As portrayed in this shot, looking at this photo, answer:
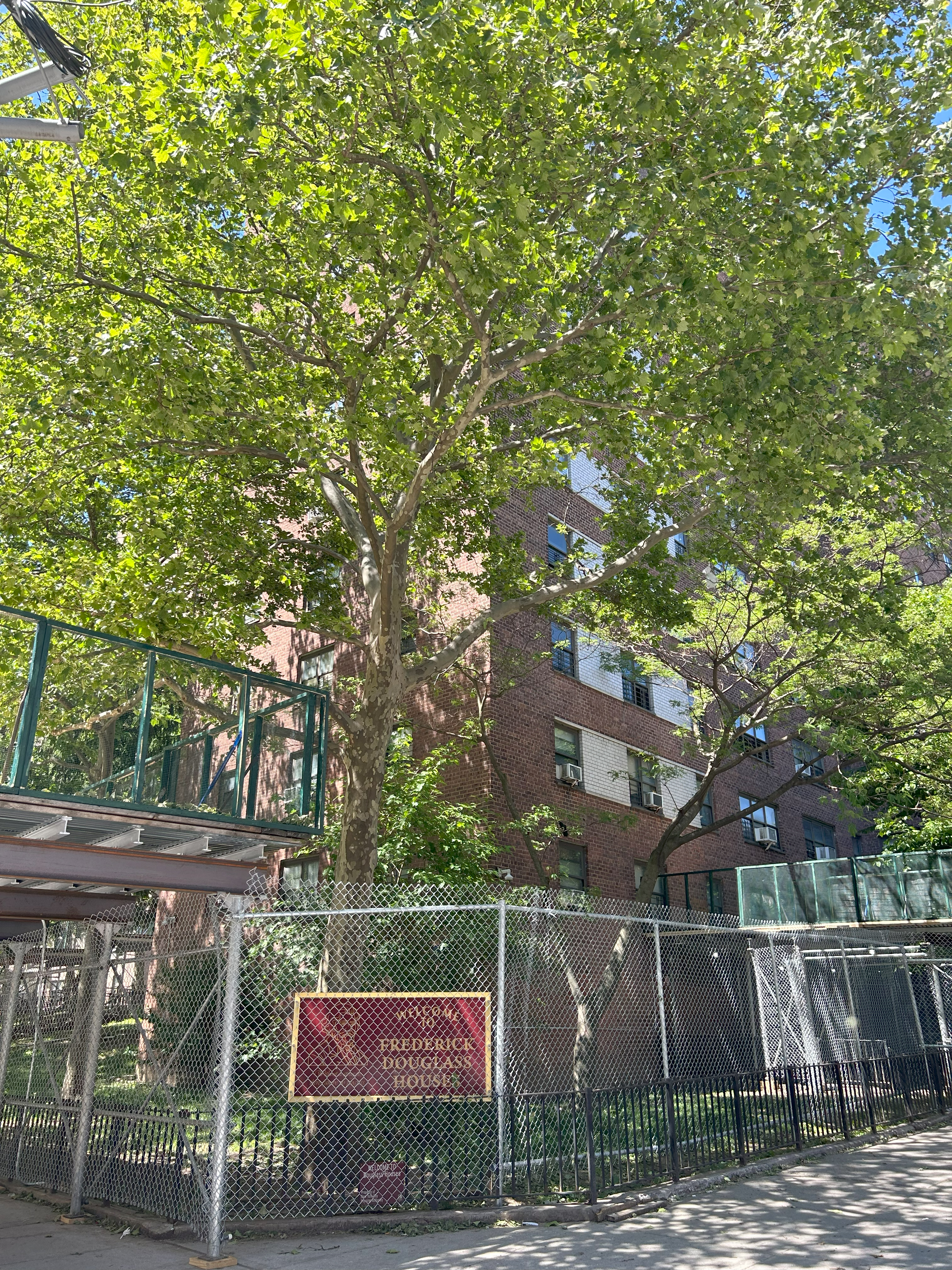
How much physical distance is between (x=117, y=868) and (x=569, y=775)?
11.8m

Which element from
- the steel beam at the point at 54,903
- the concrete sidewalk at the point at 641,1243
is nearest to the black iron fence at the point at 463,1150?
the concrete sidewalk at the point at 641,1243

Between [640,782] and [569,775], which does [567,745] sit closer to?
[569,775]

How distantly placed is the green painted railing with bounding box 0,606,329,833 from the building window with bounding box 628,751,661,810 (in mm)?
11641

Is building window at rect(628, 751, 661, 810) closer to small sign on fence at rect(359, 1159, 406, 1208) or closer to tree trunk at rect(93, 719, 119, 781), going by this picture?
tree trunk at rect(93, 719, 119, 781)

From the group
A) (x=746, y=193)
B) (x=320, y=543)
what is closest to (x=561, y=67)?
(x=746, y=193)

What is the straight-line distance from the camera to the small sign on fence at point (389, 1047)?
869 centimetres

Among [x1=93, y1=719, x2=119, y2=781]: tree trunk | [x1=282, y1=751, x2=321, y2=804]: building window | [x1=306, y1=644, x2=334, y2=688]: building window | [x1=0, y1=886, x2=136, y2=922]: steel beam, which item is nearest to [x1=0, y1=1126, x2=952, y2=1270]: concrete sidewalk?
[x1=0, y1=886, x2=136, y2=922]: steel beam

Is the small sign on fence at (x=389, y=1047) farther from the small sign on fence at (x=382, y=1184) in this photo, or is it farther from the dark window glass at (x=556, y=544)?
the dark window glass at (x=556, y=544)

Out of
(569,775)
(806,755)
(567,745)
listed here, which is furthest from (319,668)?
(806,755)

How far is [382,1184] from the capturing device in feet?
29.6

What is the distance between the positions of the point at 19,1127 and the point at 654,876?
33.8 ft

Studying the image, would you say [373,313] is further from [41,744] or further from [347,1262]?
[347,1262]

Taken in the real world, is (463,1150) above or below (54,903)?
below

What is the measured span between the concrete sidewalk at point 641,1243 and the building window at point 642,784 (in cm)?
1319
